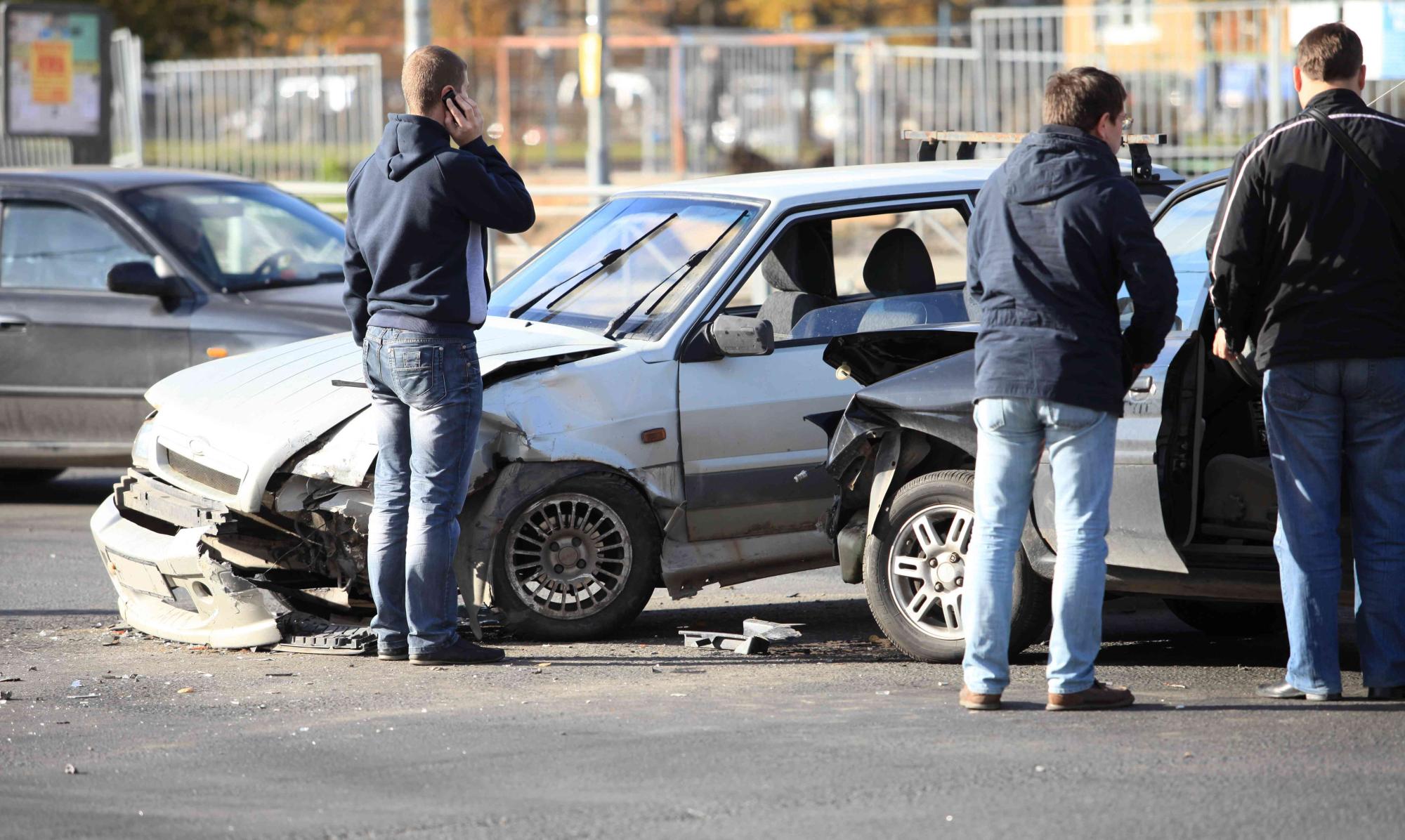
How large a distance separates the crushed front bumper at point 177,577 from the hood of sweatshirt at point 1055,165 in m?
3.13

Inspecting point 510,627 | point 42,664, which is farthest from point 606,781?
point 42,664

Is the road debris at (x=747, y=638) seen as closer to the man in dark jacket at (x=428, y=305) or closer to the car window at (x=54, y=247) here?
the man in dark jacket at (x=428, y=305)

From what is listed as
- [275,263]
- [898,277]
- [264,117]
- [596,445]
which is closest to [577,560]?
[596,445]

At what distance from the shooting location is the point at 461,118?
5.81 m

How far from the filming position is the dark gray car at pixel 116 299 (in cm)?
927

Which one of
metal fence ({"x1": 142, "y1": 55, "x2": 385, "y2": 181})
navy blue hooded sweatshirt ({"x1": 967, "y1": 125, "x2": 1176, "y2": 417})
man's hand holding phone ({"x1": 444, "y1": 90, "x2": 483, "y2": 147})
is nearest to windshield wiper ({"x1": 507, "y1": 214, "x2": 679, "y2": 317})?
man's hand holding phone ({"x1": 444, "y1": 90, "x2": 483, "y2": 147})

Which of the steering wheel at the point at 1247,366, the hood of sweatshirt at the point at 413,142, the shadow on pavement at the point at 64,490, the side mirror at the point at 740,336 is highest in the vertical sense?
the hood of sweatshirt at the point at 413,142

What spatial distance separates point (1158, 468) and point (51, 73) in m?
13.4

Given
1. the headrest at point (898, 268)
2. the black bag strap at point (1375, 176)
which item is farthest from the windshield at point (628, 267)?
the black bag strap at point (1375, 176)

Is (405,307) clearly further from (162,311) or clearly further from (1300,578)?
(162,311)

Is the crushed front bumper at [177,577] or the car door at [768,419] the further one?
the car door at [768,419]

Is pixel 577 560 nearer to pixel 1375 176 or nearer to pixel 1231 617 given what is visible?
pixel 1231 617

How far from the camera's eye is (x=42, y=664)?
6.29m

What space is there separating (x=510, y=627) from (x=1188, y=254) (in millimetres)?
2751
